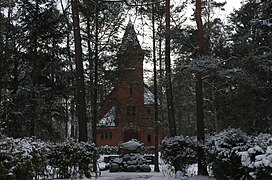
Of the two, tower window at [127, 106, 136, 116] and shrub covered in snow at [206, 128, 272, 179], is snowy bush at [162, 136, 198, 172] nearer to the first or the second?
shrub covered in snow at [206, 128, 272, 179]

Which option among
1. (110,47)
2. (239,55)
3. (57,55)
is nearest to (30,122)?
(57,55)

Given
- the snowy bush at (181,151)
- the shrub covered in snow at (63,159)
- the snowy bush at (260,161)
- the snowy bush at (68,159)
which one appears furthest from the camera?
the snowy bush at (181,151)

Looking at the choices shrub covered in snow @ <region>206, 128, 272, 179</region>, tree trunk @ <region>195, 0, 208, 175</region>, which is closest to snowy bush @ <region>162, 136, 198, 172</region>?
tree trunk @ <region>195, 0, 208, 175</region>

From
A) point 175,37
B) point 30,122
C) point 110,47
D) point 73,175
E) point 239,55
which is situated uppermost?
point 110,47

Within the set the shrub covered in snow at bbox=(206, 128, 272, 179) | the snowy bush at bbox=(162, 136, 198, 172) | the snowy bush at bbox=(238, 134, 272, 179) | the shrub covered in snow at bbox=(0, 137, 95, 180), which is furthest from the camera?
the snowy bush at bbox=(162, 136, 198, 172)

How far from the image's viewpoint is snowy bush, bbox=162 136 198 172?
505 inches

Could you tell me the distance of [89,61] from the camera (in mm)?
20328

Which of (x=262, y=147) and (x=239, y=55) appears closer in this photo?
(x=262, y=147)

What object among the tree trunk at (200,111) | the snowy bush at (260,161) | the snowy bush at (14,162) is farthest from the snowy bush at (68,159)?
the snowy bush at (260,161)

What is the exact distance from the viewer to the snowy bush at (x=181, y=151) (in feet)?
42.1

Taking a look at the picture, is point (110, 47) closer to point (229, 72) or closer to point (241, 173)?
point (229, 72)

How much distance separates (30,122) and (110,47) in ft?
19.2

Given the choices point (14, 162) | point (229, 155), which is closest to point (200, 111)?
point (229, 155)

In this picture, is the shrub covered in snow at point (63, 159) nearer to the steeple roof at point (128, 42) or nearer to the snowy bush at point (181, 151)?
the snowy bush at point (181, 151)
